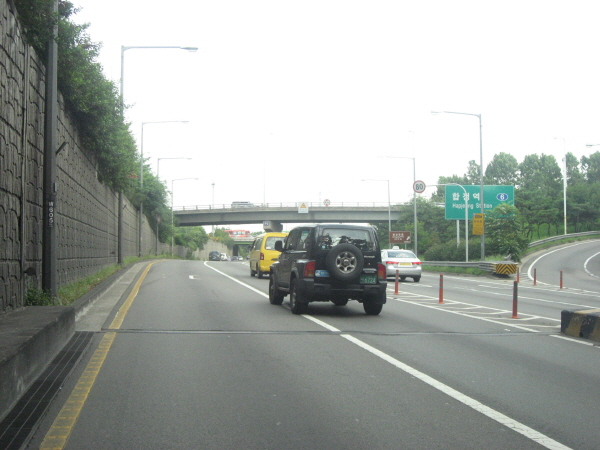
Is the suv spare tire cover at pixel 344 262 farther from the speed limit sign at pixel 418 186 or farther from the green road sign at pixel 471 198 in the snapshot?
the green road sign at pixel 471 198

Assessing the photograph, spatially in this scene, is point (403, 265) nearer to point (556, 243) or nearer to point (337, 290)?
point (337, 290)

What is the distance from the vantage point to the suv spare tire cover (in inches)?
520

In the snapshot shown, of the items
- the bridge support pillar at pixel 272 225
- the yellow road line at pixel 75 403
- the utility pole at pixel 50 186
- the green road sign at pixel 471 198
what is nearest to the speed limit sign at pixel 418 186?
the green road sign at pixel 471 198

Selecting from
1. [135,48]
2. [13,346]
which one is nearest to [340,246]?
[13,346]

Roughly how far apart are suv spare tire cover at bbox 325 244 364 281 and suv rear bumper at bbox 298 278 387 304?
31 centimetres

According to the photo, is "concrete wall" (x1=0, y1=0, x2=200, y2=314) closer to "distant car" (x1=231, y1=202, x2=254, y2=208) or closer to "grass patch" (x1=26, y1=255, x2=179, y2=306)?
"grass patch" (x1=26, y1=255, x2=179, y2=306)

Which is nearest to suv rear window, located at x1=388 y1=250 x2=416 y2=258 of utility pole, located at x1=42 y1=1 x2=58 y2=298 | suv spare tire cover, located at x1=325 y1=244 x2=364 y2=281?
suv spare tire cover, located at x1=325 y1=244 x2=364 y2=281

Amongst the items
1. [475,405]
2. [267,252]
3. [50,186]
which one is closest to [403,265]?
[267,252]

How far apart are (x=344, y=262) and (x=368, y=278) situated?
65 centimetres

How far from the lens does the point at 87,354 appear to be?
878cm

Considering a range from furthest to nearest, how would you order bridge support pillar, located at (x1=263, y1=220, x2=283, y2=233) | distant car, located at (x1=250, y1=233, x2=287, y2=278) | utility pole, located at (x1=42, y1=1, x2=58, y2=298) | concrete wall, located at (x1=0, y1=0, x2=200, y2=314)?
bridge support pillar, located at (x1=263, y1=220, x2=283, y2=233)
distant car, located at (x1=250, y1=233, x2=287, y2=278)
utility pole, located at (x1=42, y1=1, x2=58, y2=298)
concrete wall, located at (x1=0, y1=0, x2=200, y2=314)

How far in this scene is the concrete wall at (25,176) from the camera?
31.3ft

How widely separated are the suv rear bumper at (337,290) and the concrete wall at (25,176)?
501cm

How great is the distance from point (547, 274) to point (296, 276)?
28901 millimetres
